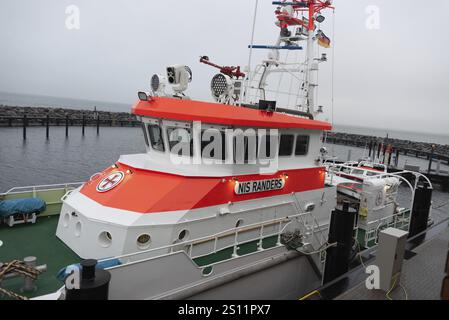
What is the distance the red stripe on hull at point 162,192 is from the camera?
6.28 meters

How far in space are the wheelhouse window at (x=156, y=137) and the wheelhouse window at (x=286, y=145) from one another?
2900 mm

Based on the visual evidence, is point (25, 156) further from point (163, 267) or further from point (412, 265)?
point (412, 265)

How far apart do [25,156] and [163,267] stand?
2960 cm

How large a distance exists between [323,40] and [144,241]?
882 cm

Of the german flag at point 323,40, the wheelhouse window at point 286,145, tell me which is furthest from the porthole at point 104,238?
the german flag at point 323,40

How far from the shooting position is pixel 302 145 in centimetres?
862

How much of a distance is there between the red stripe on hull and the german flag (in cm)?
624

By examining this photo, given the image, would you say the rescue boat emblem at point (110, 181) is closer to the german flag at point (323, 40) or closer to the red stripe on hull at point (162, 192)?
the red stripe on hull at point (162, 192)

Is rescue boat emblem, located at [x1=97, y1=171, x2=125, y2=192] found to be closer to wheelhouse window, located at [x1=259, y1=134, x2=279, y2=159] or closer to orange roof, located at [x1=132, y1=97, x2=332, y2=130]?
orange roof, located at [x1=132, y1=97, x2=332, y2=130]

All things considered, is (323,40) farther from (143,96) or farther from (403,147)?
(403,147)

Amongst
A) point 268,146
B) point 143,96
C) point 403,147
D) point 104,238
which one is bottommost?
point 403,147

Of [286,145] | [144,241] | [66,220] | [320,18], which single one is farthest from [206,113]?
[320,18]

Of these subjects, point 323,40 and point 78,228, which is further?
point 323,40

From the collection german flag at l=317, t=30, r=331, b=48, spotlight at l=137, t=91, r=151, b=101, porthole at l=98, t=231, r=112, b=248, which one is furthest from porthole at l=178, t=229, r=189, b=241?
german flag at l=317, t=30, r=331, b=48
